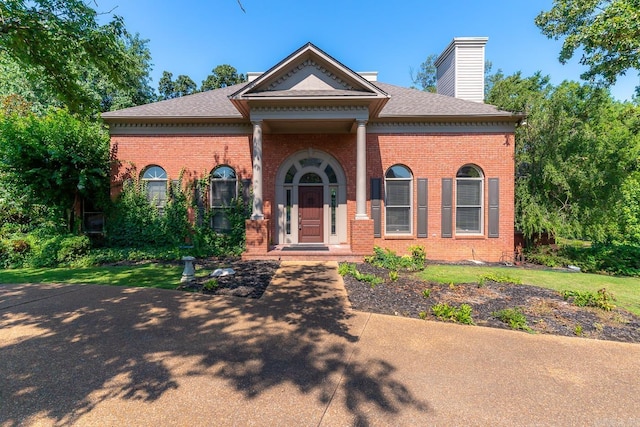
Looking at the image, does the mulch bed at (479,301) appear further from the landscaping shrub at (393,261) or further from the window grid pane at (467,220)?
the window grid pane at (467,220)

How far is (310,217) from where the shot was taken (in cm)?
1149

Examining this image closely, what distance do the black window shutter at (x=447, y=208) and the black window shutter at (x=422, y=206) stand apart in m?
0.68

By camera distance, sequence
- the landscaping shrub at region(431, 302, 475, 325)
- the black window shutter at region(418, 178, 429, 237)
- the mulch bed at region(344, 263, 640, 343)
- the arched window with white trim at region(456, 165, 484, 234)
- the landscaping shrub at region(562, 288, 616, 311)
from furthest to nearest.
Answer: the arched window with white trim at region(456, 165, 484, 234), the black window shutter at region(418, 178, 429, 237), the landscaping shrub at region(562, 288, 616, 311), the landscaping shrub at region(431, 302, 475, 325), the mulch bed at region(344, 263, 640, 343)

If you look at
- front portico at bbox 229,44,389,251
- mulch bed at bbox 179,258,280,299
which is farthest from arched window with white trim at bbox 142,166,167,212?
front portico at bbox 229,44,389,251

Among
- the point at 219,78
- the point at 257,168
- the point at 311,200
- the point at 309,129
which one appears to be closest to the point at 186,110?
the point at 257,168

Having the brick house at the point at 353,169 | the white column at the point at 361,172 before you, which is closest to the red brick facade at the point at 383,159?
the brick house at the point at 353,169

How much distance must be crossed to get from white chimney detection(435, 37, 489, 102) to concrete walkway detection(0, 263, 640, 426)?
12.8 metres

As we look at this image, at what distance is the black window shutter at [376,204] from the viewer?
1109 cm

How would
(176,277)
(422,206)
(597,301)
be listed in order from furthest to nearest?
(422,206) → (176,277) → (597,301)

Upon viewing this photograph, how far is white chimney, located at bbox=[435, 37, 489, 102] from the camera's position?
13234 millimetres

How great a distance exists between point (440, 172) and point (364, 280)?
6406mm

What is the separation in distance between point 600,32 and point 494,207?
6.27 meters

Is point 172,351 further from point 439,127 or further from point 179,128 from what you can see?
point 439,127

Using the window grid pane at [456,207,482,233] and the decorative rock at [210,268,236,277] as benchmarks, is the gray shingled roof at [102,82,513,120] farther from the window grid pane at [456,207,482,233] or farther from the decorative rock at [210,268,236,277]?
the decorative rock at [210,268,236,277]
